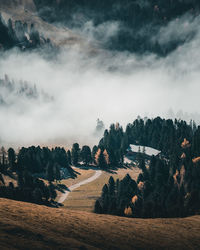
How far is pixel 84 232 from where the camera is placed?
51.3 m

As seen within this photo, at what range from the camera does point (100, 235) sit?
51.0 metres

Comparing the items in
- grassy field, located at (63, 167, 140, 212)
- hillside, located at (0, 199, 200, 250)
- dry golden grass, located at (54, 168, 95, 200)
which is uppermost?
dry golden grass, located at (54, 168, 95, 200)

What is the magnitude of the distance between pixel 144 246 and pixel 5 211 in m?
29.0

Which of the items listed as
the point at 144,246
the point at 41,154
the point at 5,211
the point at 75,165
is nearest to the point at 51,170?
the point at 41,154

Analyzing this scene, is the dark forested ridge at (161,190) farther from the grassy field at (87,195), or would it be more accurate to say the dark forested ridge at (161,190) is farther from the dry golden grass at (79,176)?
the dry golden grass at (79,176)

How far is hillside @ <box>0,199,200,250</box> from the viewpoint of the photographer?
41.6 m

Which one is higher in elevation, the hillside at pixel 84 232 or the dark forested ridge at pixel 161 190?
the dark forested ridge at pixel 161 190

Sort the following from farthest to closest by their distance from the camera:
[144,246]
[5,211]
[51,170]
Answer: [51,170] → [5,211] → [144,246]

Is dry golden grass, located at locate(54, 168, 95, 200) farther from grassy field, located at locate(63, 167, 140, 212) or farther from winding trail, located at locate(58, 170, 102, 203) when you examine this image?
winding trail, located at locate(58, 170, 102, 203)

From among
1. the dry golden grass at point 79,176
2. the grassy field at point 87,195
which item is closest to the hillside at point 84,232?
the grassy field at point 87,195

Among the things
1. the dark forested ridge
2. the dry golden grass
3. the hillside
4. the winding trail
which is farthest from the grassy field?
the hillside

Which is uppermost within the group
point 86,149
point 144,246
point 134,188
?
point 86,149

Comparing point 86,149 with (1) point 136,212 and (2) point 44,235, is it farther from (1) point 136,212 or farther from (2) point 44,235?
(2) point 44,235

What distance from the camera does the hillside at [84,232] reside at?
4156 centimetres
